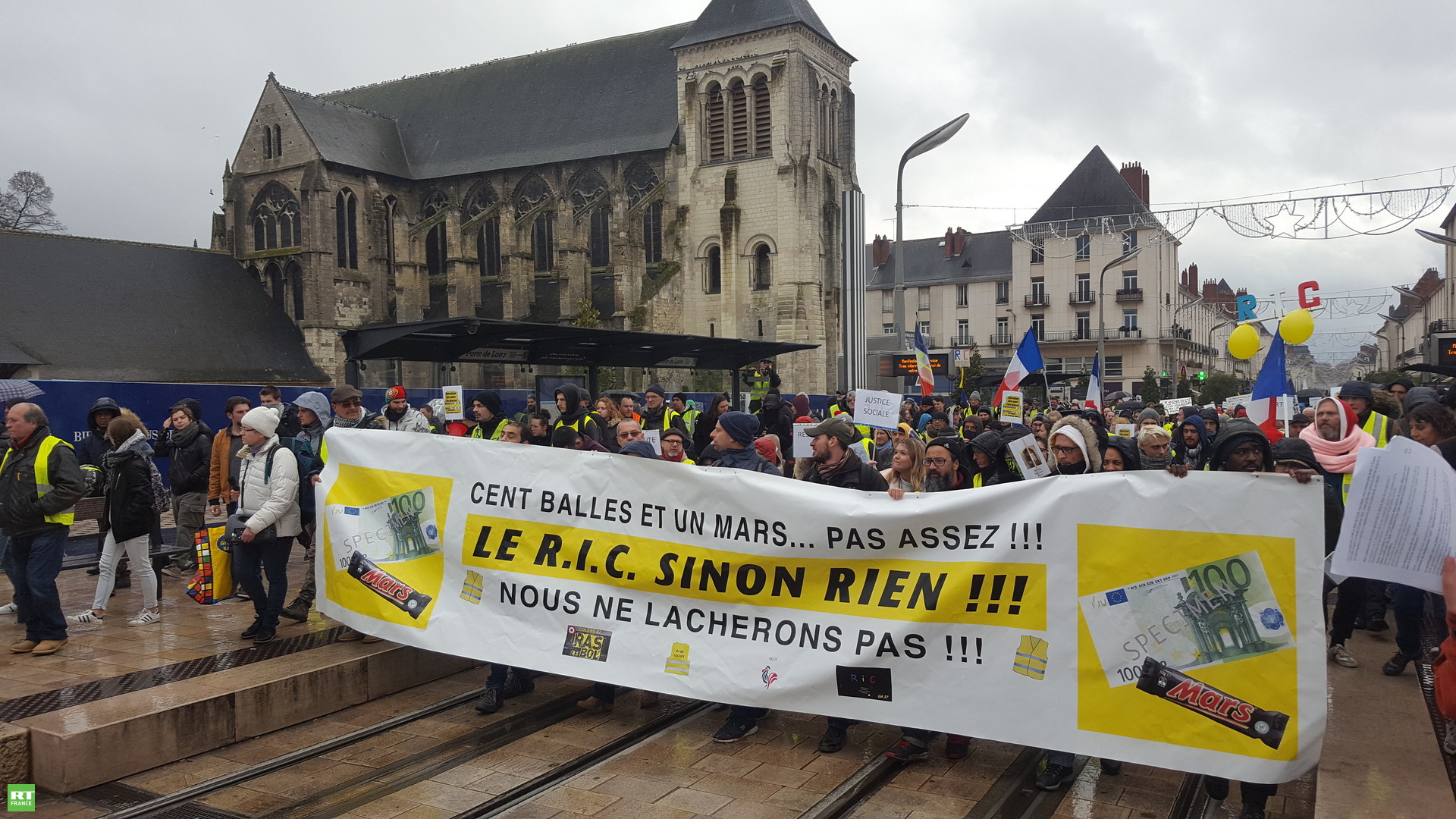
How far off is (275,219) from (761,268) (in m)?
25.2

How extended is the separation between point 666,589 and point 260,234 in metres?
52.1

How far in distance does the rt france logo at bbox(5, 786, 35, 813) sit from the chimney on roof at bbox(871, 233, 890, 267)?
72.3 metres

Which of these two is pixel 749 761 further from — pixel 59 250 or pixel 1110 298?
pixel 1110 298

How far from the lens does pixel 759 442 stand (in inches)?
288

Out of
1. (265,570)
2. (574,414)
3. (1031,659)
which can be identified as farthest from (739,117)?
(1031,659)

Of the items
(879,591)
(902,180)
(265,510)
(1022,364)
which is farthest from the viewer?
(902,180)

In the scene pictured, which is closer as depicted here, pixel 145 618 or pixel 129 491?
pixel 129 491

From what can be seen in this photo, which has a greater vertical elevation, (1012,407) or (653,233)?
(653,233)

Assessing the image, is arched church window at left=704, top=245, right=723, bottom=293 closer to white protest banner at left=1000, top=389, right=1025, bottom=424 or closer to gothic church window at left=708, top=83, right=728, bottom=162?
gothic church window at left=708, top=83, right=728, bottom=162

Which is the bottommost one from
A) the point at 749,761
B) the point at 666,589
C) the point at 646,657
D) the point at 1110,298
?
the point at 749,761

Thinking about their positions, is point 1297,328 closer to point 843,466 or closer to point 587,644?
point 843,466

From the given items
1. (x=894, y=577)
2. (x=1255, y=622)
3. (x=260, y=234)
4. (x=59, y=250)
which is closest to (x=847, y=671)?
(x=894, y=577)

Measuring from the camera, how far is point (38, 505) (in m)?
6.71

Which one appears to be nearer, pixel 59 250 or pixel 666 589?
pixel 666 589
